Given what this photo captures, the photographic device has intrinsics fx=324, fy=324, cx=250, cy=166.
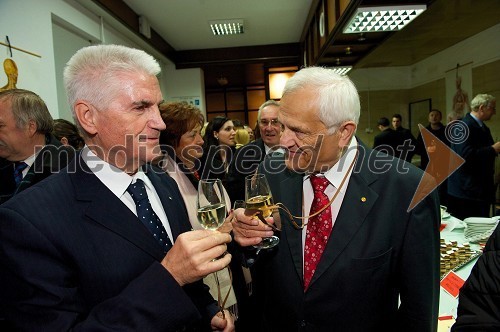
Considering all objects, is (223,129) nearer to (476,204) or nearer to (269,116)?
(269,116)

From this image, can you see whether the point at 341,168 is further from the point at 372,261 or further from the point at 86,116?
the point at 86,116

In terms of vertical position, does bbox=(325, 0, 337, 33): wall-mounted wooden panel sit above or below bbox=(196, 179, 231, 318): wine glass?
above

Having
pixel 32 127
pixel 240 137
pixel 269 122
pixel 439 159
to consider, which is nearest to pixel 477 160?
pixel 439 159

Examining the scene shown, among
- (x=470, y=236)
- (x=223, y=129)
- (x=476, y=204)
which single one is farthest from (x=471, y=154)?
(x=223, y=129)

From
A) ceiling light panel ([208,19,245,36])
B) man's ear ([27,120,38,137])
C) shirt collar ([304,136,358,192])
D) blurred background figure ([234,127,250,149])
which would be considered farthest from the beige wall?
man's ear ([27,120,38,137])

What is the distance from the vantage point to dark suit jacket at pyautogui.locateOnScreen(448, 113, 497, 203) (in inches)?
159

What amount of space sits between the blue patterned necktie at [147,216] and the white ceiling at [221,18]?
4381 millimetres

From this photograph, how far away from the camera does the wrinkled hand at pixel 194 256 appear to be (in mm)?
948

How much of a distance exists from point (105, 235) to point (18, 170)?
158cm

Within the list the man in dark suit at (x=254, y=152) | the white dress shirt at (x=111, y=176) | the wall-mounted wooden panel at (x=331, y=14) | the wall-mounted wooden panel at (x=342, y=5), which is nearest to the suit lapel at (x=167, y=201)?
the white dress shirt at (x=111, y=176)

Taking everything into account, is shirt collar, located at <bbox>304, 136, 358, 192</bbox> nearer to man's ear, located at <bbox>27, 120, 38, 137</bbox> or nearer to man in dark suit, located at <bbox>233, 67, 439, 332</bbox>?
man in dark suit, located at <bbox>233, 67, 439, 332</bbox>

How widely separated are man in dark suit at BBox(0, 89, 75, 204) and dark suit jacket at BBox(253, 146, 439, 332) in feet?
5.27

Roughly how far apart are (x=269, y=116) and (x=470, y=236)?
7.21ft

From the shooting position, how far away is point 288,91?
1503 millimetres
